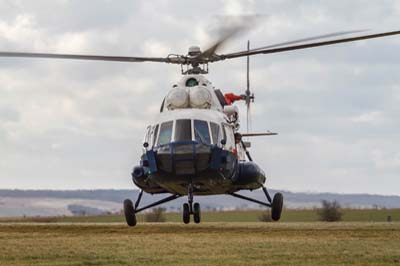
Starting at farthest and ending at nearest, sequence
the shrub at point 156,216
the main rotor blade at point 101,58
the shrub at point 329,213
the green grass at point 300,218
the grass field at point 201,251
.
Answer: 1. the green grass at point 300,218
2. the shrub at point 156,216
3. the shrub at point 329,213
4. the main rotor blade at point 101,58
5. the grass field at point 201,251

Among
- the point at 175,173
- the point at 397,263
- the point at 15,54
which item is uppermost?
the point at 15,54

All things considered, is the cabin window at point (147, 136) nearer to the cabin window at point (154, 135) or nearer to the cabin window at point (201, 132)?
the cabin window at point (154, 135)

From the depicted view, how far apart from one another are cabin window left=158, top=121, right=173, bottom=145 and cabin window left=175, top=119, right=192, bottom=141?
296 mm

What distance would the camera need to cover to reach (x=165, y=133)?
29.2m

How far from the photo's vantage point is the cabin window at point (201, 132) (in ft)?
94.4

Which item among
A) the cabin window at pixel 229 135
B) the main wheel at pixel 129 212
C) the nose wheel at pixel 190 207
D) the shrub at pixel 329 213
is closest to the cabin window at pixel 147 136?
the nose wheel at pixel 190 207

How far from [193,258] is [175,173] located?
12471 millimetres

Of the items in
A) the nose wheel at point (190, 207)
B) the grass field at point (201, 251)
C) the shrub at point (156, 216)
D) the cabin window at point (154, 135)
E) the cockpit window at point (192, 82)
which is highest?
the cockpit window at point (192, 82)

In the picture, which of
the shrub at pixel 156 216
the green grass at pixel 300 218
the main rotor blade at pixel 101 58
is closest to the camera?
the main rotor blade at pixel 101 58

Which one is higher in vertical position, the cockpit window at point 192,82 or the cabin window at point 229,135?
the cockpit window at point 192,82

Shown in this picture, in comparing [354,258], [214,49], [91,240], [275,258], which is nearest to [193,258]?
[275,258]

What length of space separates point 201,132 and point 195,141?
512mm

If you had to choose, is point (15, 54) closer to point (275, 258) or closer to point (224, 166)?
point (224, 166)

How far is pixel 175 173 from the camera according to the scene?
2881 cm
